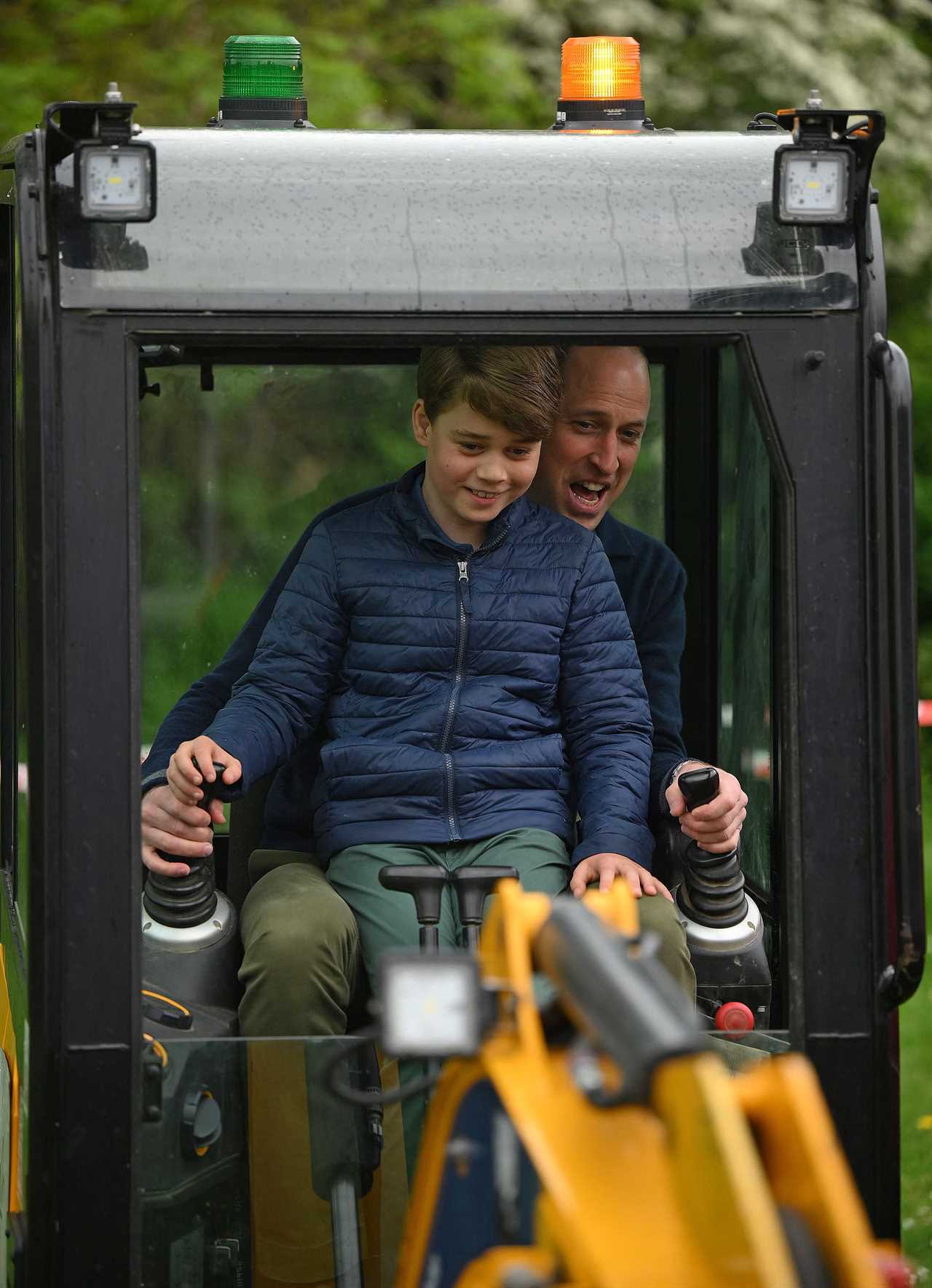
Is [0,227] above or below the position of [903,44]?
below

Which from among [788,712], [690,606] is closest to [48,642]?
[788,712]

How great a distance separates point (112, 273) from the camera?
7.40ft

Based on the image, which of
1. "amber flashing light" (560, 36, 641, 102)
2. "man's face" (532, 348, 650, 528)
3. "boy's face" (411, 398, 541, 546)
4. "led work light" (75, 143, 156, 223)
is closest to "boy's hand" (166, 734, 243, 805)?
"boy's face" (411, 398, 541, 546)

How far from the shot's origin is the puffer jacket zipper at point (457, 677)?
2.79 m

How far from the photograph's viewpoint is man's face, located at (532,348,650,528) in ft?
11.1

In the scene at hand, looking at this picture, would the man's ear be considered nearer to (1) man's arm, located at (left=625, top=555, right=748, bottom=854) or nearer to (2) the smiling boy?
(2) the smiling boy

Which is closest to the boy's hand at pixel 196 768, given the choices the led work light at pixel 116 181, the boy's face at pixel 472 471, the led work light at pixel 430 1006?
the boy's face at pixel 472 471

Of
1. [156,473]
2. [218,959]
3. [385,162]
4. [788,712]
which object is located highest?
[385,162]

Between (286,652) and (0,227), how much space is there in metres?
0.99

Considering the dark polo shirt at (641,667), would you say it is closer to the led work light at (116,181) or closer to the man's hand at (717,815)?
the man's hand at (717,815)

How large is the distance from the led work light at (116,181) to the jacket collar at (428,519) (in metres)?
0.82

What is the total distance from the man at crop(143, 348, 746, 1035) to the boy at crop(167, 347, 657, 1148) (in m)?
0.08

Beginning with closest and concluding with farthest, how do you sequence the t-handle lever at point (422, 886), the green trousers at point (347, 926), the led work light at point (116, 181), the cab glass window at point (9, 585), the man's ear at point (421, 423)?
the led work light at point (116, 181)
the t-handle lever at point (422, 886)
the green trousers at point (347, 926)
the man's ear at point (421, 423)
the cab glass window at point (9, 585)

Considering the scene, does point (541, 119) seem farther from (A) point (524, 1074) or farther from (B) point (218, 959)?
(A) point (524, 1074)
